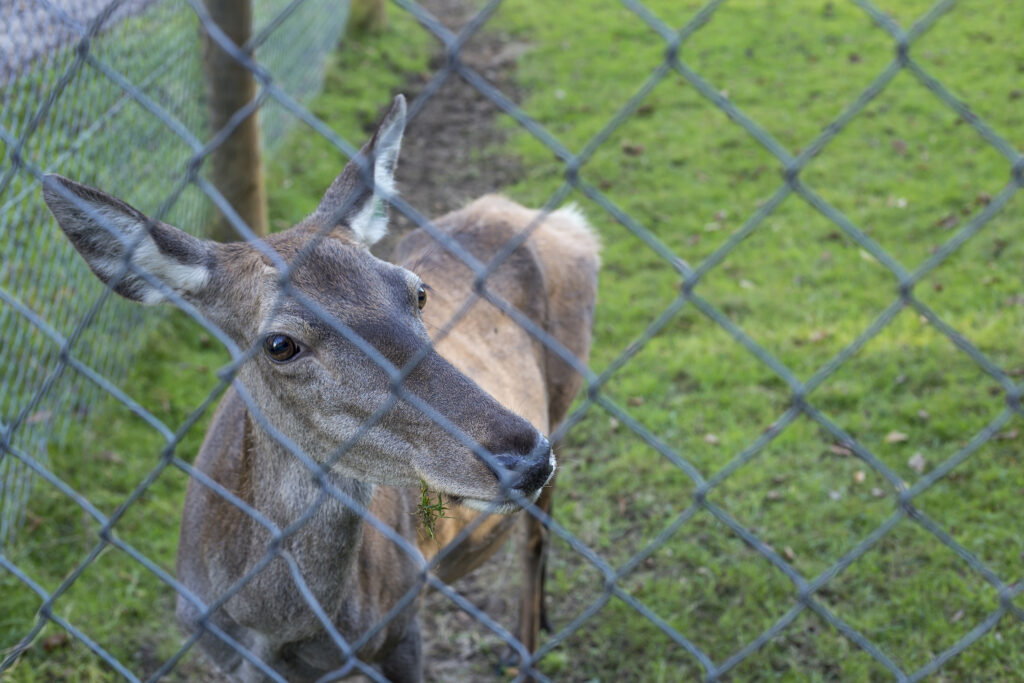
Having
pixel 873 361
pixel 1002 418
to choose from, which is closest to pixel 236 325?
pixel 1002 418

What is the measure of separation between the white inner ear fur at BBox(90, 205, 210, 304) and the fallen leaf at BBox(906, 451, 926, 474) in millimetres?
4081

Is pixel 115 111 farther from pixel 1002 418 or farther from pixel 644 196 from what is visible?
pixel 1002 418

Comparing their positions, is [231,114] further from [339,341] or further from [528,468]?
[528,468]

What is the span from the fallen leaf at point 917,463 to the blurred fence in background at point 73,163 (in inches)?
163

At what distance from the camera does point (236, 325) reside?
8.35 feet

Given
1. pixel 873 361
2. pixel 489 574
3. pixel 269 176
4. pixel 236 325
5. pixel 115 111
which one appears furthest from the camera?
pixel 269 176

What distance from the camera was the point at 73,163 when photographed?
15.1ft

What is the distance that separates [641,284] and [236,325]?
4599 mm

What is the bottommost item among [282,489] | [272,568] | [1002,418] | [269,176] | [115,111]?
[269,176]

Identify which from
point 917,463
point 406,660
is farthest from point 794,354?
point 406,660

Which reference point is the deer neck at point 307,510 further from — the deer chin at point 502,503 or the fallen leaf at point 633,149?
the fallen leaf at point 633,149

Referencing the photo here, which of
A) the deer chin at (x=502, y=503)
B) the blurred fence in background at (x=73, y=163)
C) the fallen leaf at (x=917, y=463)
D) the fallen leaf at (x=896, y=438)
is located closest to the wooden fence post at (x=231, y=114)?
the blurred fence in background at (x=73, y=163)

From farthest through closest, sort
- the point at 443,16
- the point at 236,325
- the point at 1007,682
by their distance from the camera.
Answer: the point at 443,16 < the point at 1007,682 < the point at 236,325

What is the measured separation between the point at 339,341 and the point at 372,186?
0.54m
